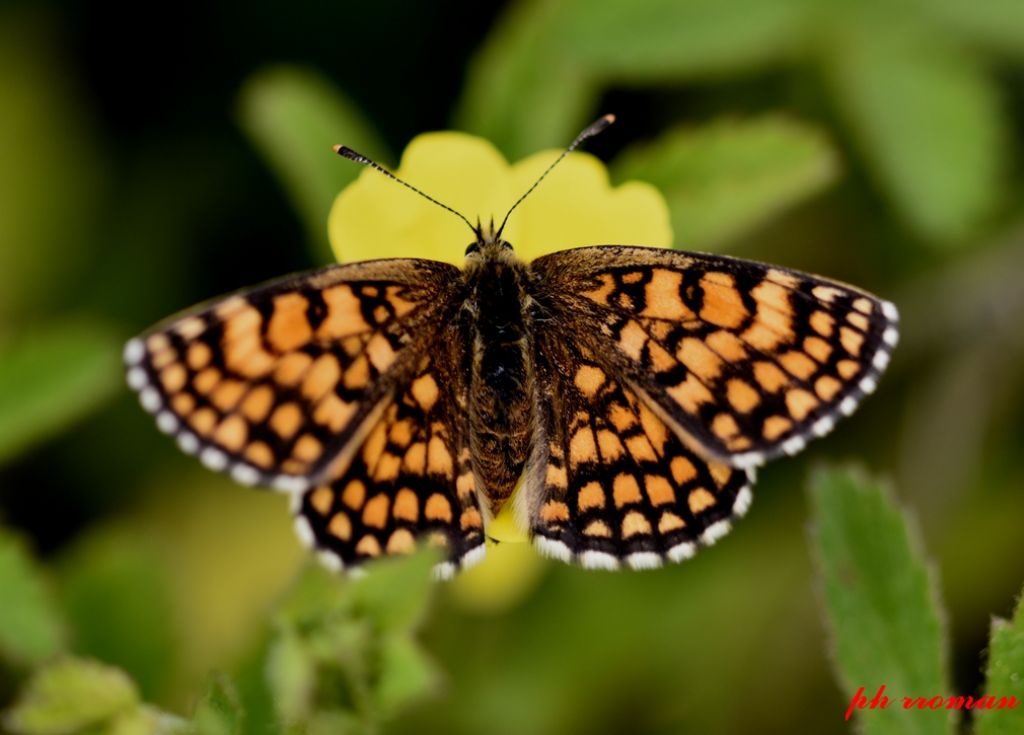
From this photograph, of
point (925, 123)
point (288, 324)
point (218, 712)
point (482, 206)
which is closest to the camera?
point (218, 712)

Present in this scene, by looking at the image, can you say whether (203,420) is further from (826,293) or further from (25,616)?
(826,293)

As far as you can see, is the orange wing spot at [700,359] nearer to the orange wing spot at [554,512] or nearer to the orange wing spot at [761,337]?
the orange wing spot at [761,337]

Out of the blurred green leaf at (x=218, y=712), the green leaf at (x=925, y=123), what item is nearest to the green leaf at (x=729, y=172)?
the green leaf at (x=925, y=123)

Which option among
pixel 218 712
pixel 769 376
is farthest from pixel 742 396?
pixel 218 712

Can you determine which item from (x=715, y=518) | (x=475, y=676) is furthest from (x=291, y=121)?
(x=475, y=676)

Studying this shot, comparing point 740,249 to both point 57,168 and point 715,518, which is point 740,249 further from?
point 57,168
